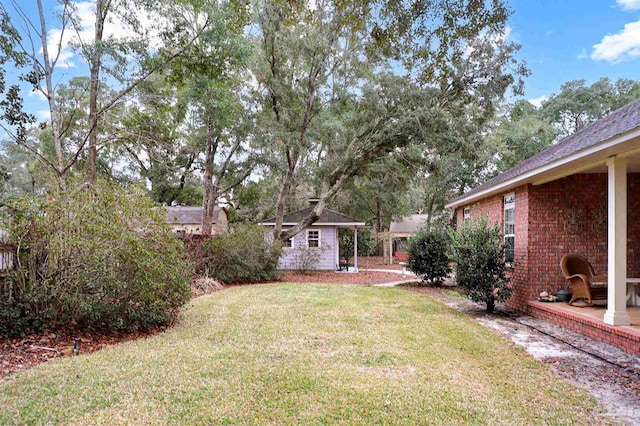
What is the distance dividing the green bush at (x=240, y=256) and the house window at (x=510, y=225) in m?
8.44

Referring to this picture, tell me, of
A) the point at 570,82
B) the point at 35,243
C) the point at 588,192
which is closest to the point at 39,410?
the point at 35,243

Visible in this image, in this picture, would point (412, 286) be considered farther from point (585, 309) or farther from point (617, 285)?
point (617, 285)

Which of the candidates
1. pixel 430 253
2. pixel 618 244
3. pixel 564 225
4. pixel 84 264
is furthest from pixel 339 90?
pixel 84 264

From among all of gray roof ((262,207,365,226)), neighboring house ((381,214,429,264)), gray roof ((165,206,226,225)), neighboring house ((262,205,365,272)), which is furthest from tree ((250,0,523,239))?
gray roof ((165,206,226,225))

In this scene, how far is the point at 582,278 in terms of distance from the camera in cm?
685

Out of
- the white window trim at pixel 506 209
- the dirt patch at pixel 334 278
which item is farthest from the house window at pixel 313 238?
the white window trim at pixel 506 209

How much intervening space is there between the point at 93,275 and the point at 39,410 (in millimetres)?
2631

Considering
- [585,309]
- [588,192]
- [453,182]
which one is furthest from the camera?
[453,182]

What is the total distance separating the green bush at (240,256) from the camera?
43.7 feet

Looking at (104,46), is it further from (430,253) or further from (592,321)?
(430,253)

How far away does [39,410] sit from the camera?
3.20m

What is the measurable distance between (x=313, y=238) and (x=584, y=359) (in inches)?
583

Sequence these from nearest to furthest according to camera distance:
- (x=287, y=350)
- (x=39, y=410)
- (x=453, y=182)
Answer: (x=39, y=410), (x=287, y=350), (x=453, y=182)

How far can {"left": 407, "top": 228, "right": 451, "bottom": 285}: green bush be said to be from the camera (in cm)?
1345
